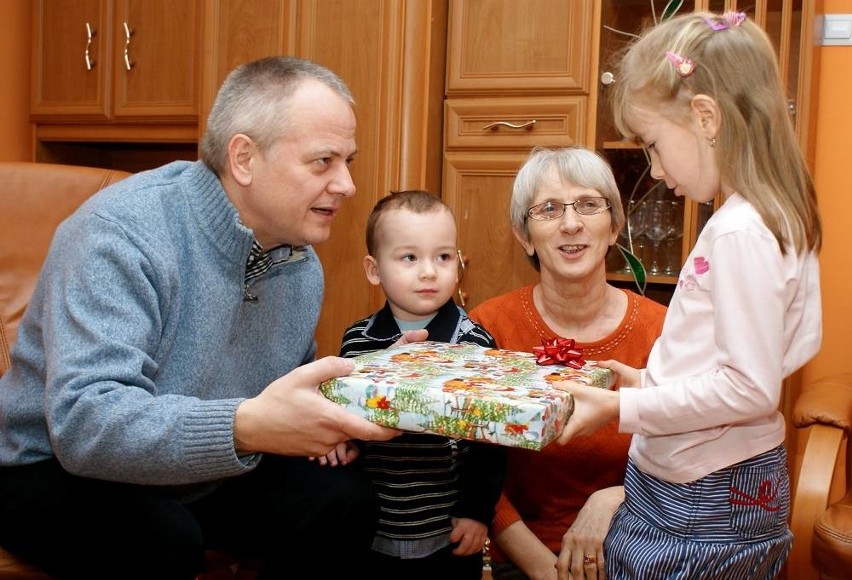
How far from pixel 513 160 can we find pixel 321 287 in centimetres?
99

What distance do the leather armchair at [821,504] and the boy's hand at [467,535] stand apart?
672mm

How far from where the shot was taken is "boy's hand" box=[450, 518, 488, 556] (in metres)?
1.73

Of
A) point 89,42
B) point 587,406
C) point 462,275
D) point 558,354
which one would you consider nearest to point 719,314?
point 587,406

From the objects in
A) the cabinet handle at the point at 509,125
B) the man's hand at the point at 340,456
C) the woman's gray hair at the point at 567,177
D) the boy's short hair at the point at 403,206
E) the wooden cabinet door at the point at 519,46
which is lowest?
the man's hand at the point at 340,456

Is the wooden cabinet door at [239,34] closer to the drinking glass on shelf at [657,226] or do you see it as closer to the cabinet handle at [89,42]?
the cabinet handle at [89,42]

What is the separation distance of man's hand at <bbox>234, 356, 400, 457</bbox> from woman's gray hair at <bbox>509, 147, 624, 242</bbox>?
0.73 meters

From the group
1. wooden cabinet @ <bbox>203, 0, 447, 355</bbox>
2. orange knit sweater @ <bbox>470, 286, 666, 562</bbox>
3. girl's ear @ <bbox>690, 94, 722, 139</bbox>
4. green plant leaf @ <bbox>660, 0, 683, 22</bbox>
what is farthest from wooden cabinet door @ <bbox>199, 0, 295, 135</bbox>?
girl's ear @ <bbox>690, 94, 722, 139</bbox>

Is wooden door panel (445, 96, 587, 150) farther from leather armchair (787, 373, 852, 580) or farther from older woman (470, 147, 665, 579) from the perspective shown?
leather armchair (787, 373, 852, 580)

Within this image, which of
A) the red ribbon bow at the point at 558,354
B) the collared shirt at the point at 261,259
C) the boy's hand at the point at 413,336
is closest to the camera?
the red ribbon bow at the point at 558,354

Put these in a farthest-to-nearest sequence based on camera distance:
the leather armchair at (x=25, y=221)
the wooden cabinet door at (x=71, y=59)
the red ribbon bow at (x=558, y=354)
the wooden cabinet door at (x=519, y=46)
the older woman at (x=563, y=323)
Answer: the wooden cabinet door at (x=71, y=59) < the wooden cabinet door at (x=519, y=46) < the leather armchair at (x=25, y=221) < the older woman at (x=563, y=323) < the red ribbon bow at (x=558, y=354)

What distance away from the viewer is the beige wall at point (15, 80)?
11.1ft

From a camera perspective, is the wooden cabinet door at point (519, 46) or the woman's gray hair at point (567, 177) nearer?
the woman's gray hair at point (567, 177)

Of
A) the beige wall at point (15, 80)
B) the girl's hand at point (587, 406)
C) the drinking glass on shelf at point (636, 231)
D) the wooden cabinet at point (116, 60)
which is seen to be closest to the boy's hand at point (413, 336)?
the girl's hand at point (587, 406)

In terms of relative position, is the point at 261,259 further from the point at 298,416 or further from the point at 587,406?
the point at 587,406
